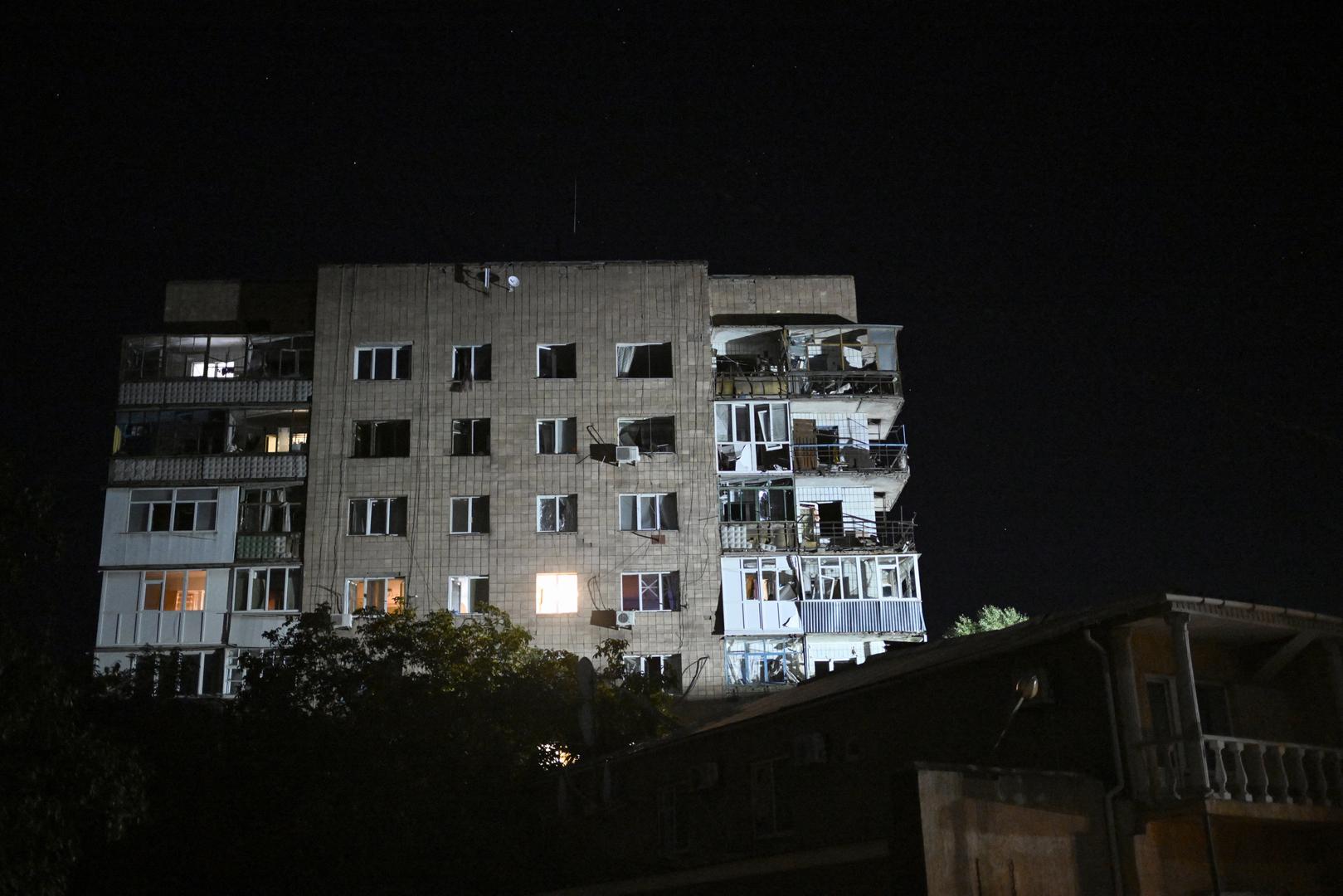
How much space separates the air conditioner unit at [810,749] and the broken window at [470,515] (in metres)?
23.7

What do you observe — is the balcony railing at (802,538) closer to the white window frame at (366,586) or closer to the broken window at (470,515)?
the broken window at (470,515)

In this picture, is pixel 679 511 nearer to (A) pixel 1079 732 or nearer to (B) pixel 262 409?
(B) pixel 262 409

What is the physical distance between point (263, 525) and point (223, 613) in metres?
2.89

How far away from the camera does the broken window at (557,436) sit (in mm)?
43062

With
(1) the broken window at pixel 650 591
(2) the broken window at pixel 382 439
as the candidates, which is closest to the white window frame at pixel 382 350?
(2) the broken window at pixel 382 439

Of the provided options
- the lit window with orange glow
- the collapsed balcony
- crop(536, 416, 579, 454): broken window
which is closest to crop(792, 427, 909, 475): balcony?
the collapsed balcony

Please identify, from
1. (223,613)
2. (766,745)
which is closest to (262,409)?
(223,613)

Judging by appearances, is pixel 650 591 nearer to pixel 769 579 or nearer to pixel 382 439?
pixel 769 579

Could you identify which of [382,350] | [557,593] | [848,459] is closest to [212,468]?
[382,350]

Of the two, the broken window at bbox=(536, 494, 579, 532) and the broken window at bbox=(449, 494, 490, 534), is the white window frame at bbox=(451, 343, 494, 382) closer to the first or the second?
the broken window at bbox=(449, 494, 490, 534)

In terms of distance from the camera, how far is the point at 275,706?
28781 millimetres

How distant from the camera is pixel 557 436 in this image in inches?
1702

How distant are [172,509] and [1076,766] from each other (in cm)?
3268

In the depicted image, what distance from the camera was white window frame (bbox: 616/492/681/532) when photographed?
1660 inches
